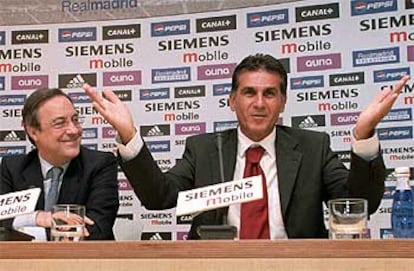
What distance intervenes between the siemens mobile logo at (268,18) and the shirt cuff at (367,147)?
212 cm

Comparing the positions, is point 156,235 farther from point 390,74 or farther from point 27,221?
point 27,221

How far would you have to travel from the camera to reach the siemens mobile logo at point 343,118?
12.1ft

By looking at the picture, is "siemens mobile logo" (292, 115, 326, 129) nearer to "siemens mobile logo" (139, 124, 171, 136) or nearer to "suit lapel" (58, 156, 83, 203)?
"siemens mobile logo" (139, 124, 171, 136)

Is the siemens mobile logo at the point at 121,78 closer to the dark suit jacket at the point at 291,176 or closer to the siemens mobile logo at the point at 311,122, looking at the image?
the siemens mobile logo at the point at 311,122

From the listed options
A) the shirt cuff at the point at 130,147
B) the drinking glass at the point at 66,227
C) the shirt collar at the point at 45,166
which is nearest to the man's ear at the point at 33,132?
the shirt collar at the point at 45,166

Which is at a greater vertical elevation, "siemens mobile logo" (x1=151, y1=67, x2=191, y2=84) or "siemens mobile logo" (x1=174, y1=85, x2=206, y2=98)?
"siemens mobile logo" (x1=151, y1=67, x2=191, y2=84)

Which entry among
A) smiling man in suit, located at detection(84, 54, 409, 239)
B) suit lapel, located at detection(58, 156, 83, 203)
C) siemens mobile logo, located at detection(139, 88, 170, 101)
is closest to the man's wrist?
smiling man in suit, located at detection(84, 54, 409, 239)

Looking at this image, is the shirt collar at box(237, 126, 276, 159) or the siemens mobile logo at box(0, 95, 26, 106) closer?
the shirt collar at box(237, 126, 276, 159)

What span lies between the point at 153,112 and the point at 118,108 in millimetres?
2182

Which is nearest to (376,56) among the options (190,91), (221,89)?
(221,89)

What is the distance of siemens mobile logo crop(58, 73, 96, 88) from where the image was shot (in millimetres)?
4074

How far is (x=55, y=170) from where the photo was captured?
2.43 m
